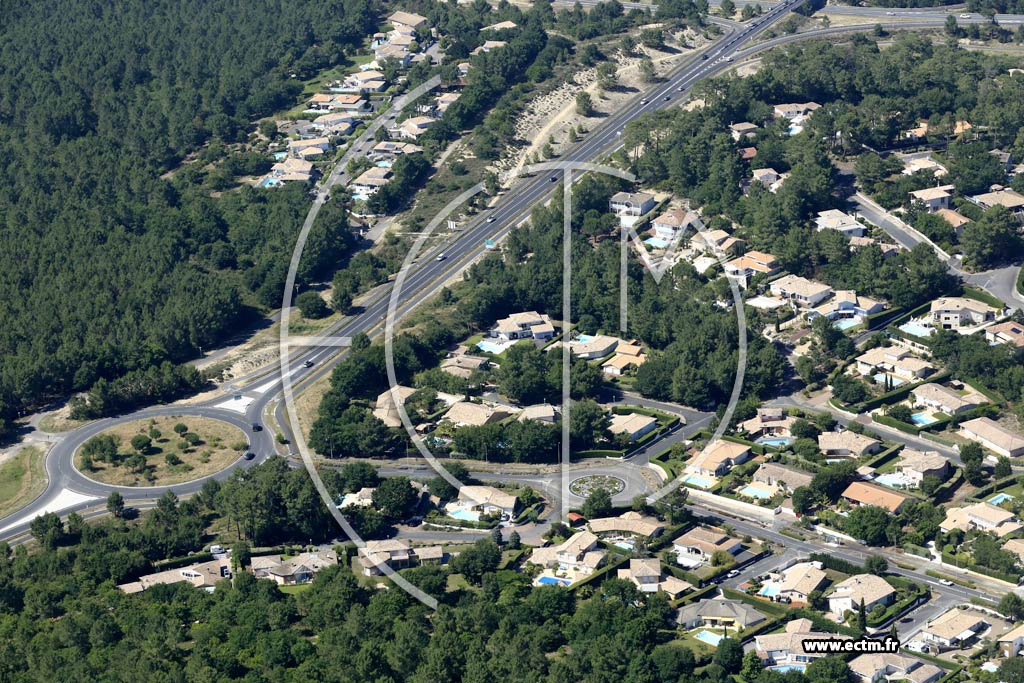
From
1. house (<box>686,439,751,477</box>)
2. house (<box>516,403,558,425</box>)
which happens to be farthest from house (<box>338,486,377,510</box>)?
house (<box>686,439,751,477</box>)

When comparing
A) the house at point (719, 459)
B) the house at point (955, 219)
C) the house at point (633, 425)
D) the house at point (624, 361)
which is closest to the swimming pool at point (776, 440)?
the house at point (719, 459)

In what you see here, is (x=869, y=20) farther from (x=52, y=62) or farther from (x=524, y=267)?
(x=52, y=62)

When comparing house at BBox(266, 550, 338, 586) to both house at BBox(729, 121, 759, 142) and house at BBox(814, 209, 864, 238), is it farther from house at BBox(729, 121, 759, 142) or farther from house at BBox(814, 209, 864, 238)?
house at BBox(729, 121, 759, 142)

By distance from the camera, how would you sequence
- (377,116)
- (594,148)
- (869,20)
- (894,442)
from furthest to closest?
1. (869,20)
2. (377,116)
3. (594,148)
4. (894,442)

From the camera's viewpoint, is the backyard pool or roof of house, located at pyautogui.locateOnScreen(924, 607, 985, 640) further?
the backyard pool

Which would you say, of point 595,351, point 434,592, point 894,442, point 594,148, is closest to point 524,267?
point 595,351

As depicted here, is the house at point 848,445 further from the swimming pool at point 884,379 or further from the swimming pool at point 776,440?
the swimming pool at point 884,379
